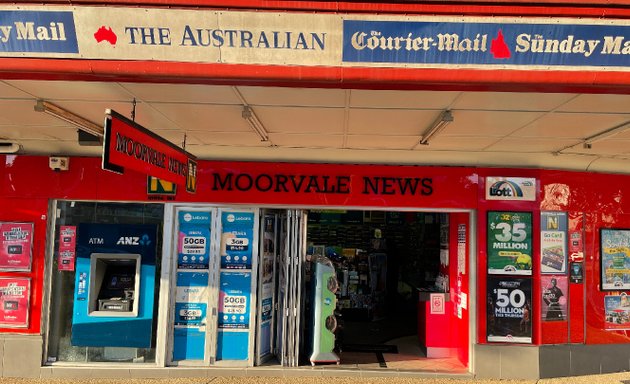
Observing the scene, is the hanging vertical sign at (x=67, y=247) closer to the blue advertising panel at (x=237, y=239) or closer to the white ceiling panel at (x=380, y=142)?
the blue advertising panel at (x=237, y=239)

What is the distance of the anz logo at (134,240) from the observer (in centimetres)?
621

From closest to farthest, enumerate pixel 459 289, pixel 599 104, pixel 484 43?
1. pixel 484 43
2. pixel 599 104
3. pixel 459 289

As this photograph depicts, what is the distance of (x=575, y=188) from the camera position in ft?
20.5

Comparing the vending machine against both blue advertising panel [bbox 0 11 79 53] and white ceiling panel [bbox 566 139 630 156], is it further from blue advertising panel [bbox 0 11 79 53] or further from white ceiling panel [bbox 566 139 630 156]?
blue advertising panel [bbox 0 11 79 53]

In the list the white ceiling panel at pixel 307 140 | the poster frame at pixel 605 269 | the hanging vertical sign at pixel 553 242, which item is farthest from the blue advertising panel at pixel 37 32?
the poster frame at pixel 605 269

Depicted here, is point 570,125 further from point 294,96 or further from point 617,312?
point 617,312

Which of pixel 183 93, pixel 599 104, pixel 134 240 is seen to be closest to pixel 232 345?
pixel 134 240

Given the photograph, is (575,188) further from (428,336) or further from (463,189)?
(428,336)

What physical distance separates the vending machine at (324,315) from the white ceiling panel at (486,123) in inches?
99.7

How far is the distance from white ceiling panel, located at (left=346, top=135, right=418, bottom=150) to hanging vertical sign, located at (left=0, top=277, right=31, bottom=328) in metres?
4.52

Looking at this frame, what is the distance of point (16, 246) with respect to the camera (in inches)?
243

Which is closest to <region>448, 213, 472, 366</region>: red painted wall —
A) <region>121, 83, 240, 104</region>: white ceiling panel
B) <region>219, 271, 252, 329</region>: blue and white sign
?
<region>219, 271, 252, 329</region>: blue and white sign

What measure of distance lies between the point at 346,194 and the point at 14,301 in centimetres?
448

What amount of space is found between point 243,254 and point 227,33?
3693 millimetres
